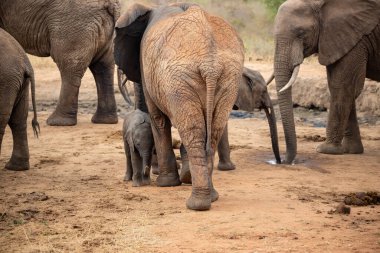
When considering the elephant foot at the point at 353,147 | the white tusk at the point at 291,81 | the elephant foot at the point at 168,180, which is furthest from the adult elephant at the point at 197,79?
the elephant foot at the point at 353,147

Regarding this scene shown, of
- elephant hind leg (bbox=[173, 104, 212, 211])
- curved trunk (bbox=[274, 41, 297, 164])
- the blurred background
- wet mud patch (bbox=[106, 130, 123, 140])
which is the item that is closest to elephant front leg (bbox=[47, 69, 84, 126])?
wet mud patch (bbox=[106, 130, 123, 140])

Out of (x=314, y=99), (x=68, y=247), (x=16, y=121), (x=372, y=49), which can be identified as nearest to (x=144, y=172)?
(x=16, y=121)

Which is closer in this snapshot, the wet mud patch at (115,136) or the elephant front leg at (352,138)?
the elephant front leg at (352,138)

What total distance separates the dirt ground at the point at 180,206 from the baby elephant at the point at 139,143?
5.4 inches

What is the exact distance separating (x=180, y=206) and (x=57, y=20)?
17.4 ft

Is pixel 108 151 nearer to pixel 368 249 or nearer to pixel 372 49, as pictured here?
pixel 372 49

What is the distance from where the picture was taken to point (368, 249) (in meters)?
5.79

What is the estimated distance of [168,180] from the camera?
7859 mm

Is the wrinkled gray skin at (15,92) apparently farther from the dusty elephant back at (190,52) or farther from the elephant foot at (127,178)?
the dusty elephant back at (190,52)

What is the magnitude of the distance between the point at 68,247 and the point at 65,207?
4.27 feet

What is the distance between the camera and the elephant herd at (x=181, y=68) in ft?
22.5

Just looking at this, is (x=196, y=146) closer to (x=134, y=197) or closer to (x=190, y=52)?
(x=190, y=52)

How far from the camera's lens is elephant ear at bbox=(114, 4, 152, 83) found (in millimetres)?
7914

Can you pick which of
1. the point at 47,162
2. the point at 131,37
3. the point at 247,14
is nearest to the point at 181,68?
the point at 131,37
